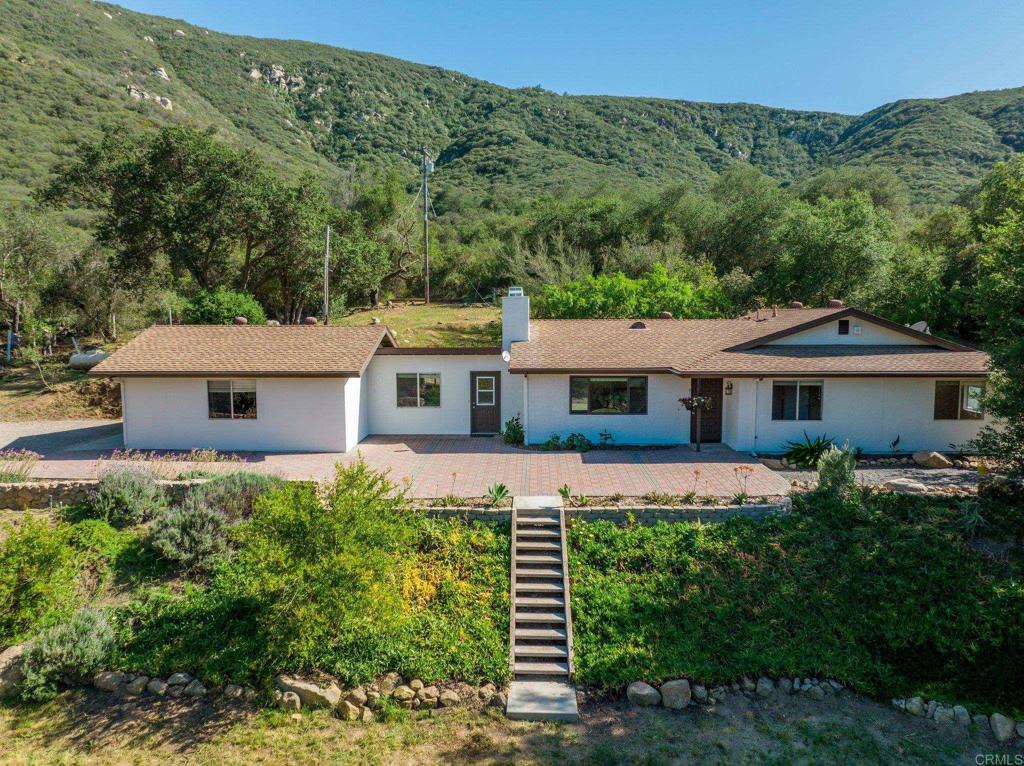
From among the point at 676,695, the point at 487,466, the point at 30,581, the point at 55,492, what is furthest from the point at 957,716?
the point at 55,492

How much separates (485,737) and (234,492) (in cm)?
637

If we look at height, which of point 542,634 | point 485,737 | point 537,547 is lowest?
point 485,737

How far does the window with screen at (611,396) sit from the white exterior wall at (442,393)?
2.00 m

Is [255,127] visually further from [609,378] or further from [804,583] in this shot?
[804,583]

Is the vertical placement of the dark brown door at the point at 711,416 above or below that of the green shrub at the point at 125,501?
above

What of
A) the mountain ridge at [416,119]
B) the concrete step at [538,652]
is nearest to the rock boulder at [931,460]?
the concrete step at [538,652]

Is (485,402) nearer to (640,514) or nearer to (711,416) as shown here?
(711,416)

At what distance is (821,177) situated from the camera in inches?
1561

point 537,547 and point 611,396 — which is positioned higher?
point 611,396

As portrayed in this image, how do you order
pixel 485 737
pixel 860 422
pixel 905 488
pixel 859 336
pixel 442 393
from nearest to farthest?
pixel 485 737 < pixel 905 488 < pixel 860 422 < pixel 859 336 < pixel 442 393

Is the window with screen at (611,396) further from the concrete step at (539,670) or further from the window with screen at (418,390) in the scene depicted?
the concrete step at (539,670)

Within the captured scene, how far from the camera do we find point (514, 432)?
16.0 m

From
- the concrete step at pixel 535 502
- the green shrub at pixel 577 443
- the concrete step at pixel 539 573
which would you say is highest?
the green shrub at pixel 577 443

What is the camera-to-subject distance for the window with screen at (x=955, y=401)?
1441cm
